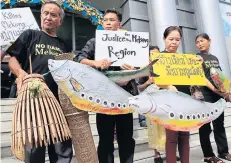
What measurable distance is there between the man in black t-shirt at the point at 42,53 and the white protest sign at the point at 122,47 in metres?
0.33

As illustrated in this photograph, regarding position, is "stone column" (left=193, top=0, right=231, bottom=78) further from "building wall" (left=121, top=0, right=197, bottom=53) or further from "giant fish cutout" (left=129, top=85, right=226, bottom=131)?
"giant fish cutout" (left=129, top=85, right=226, bottom=131)

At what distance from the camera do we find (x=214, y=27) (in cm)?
902

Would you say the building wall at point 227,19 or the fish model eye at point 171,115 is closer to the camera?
the fish model eye at point 171,115

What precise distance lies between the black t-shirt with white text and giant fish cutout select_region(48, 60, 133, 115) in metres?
0.14

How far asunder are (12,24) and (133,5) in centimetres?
642

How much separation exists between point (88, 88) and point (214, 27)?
8.00 m

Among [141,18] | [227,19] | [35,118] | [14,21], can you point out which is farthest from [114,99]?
[227,19]

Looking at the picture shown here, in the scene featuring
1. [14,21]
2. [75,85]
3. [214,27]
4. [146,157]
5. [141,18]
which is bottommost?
[146,157]

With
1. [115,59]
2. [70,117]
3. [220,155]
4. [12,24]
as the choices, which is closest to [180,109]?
[115,59]

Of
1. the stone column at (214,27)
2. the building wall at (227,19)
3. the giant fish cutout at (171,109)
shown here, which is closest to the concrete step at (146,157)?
the giant fish cutout at (171,109)

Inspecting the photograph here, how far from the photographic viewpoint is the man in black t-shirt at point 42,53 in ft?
6.47

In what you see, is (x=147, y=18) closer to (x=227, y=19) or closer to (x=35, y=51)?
(x=227, y=19)

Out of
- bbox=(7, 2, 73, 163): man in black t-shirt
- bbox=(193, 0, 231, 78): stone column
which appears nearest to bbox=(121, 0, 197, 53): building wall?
bbox=(193, 0, 231, 78): stone column

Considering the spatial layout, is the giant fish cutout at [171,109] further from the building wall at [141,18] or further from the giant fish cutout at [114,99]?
the building wall at [141,18]
